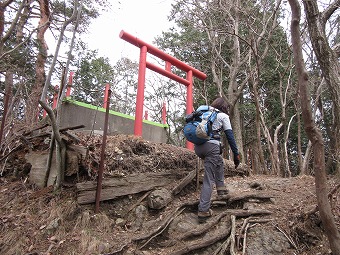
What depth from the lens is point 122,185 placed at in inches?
159

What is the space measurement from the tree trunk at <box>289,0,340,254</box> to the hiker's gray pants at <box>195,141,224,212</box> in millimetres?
1539

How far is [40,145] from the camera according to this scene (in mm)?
4930

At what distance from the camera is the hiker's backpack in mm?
3826

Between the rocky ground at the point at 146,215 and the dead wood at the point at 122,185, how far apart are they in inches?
1.0

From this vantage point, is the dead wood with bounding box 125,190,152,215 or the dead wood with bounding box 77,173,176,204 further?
the dead wood with bounding box 125,190,152,215

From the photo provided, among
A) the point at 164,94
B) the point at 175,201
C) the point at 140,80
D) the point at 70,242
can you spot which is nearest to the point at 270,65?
the point at 164,94

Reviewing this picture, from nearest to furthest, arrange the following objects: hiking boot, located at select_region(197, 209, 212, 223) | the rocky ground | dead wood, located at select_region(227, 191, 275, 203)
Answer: the rocky ground → hiking boot, located at select_region(197, 209, 212, 223) → dead wood, located at select_region(227, 191, 275, 203)

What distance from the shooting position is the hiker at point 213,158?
377cm

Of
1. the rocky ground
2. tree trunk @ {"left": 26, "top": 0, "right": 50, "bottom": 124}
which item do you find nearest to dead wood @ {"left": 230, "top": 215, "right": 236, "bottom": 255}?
the rocky ground

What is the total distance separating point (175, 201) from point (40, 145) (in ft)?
9.73

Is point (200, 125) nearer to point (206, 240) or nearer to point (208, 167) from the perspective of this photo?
point (208, 167)

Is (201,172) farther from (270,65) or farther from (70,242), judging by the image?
(270,65)

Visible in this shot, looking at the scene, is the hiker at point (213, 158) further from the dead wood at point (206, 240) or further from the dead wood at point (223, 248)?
the dead wood at point (223, 248)

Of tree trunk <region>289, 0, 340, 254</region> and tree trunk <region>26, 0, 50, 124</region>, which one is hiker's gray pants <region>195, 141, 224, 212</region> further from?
tree trunk <region>26, 0, 50, 124</region>
